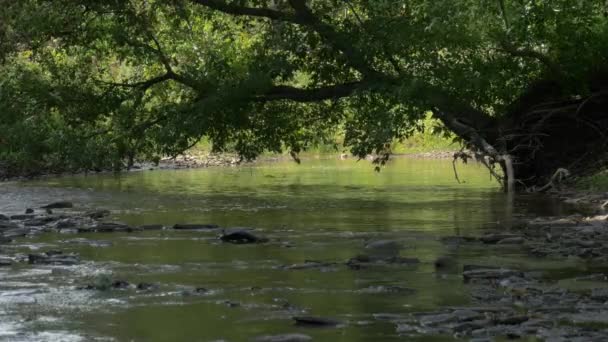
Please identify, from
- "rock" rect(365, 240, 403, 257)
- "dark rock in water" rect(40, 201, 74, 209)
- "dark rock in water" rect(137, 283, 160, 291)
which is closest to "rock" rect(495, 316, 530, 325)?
"dark rock in water" rect(137, 283, 160, 291)

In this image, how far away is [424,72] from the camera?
76.5ft

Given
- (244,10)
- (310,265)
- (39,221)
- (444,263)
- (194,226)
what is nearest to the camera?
(444,263)

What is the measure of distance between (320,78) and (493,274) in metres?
13.5

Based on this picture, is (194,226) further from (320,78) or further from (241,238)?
(320,78)

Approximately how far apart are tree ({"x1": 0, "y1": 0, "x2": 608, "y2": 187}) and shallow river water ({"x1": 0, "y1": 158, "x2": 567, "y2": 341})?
5.28 feet

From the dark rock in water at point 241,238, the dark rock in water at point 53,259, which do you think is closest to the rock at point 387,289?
the dark rock in water at point 53,259

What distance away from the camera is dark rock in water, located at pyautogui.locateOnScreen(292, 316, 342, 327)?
9328 millimetres

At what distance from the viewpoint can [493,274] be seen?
12008mm

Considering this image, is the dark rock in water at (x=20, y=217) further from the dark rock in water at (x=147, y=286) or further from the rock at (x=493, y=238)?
the dark rock in water at (x=147, y=286)

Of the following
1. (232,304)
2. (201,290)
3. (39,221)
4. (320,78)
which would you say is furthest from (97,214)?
(232,304)

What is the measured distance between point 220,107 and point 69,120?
3752mm

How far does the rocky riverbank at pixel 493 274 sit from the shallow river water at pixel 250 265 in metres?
0.17

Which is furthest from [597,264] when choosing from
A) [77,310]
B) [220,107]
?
[220,107]

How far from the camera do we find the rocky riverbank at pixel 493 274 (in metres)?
9.07
